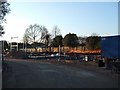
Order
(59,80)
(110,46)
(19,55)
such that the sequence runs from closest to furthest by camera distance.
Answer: (59,80) < (110,46) < (19,55)

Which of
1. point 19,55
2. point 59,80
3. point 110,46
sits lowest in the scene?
point 19,55

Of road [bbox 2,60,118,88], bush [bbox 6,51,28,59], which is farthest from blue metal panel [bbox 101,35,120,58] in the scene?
bush [bbox 6,51,28,59]

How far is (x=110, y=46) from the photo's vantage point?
3284 cm

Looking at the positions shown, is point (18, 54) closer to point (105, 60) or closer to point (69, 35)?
point (69, 35)

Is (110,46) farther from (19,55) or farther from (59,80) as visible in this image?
(19,55)

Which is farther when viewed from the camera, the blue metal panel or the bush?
the bush

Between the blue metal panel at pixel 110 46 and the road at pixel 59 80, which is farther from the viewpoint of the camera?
the blue metal panel at pixel 110 46

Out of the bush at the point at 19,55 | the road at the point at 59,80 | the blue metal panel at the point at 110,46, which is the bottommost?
the bush at the point at 19,55

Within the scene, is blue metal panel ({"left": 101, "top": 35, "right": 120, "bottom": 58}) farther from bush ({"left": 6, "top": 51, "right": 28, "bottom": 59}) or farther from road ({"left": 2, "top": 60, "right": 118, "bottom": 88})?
bush ({"left": 6, "top": 51, "right": 28, "bottom": 59})

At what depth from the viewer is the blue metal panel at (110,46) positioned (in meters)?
31.2

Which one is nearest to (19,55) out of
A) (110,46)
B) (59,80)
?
(110,46)

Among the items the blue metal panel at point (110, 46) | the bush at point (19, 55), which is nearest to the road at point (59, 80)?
the blue metal panel at point (110, 46)

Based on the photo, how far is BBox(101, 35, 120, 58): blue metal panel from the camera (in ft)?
102

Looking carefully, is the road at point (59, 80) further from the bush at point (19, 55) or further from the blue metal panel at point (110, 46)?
the bush at point (19, 55)
